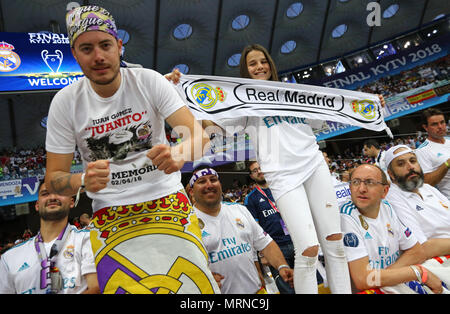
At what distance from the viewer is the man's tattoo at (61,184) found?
53.4 inches

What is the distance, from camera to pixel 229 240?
3.00 m

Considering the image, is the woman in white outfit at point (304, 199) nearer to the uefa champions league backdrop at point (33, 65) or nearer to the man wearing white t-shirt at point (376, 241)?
the man wearing white t-shirt at point (376, 241)

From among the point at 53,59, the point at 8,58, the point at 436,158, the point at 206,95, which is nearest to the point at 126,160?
the point at 206,95

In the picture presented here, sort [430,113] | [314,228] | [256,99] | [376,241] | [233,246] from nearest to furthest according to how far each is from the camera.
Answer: [314,228]
[376,241]
[256,99]
[233,246]
[430,113]

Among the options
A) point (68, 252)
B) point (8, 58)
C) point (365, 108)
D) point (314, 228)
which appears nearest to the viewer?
point (314, 228)

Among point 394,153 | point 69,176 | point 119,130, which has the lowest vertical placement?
point 69,176

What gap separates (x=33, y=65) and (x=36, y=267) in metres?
10.6

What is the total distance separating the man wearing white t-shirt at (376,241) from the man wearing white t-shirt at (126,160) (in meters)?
1.23

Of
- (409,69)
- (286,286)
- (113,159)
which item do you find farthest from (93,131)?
(409,69)

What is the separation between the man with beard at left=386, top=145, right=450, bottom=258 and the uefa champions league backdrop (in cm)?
1030

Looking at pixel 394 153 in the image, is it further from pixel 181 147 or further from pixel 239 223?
pixel 181 147

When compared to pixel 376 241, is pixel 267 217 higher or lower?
higher

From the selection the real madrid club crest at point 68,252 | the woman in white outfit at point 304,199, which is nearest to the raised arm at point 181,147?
the woman in white outfit at point 304,199

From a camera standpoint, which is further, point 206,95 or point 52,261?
point 206,95
